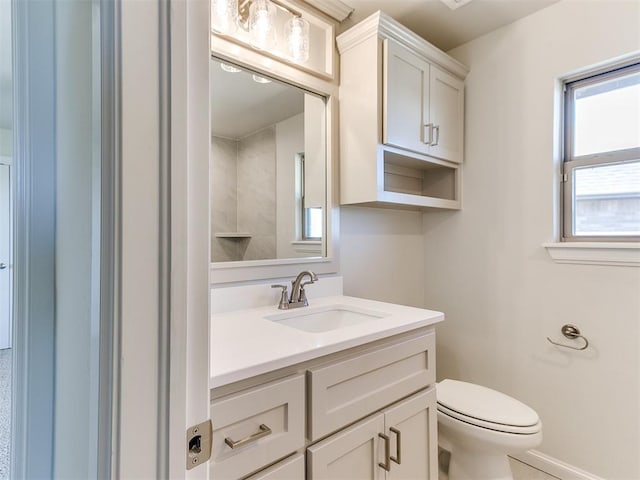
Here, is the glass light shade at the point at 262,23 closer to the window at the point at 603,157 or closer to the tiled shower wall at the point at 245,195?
the tiled shower wall at the point at 245,195

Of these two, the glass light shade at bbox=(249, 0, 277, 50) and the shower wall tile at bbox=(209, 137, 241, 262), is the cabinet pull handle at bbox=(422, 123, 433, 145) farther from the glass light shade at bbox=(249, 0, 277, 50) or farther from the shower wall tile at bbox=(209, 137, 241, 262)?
the shower wall tile at bbox=(209, 137, 241, 262)

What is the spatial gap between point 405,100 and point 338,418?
1.40 m

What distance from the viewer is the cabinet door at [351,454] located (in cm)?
92

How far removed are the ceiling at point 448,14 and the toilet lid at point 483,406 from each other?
1.85 metres

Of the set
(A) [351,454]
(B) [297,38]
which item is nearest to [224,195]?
(B) [297,38]

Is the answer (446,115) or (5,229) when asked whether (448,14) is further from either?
(5,229)

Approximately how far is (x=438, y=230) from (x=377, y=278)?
547 mm

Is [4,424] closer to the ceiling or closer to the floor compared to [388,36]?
closer to the floor

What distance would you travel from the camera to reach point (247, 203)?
1472 mm

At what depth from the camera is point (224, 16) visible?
4.35ft

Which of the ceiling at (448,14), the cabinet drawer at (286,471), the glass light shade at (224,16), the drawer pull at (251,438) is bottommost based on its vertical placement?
the cabinet drawer at (286,471)

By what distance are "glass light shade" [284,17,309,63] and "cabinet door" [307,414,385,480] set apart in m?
1.50

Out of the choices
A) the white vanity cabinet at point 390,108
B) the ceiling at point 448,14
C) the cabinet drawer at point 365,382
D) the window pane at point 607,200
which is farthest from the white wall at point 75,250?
the window pane at point 607,200

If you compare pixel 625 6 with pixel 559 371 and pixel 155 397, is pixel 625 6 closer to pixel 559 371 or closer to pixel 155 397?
pixel 559 371
